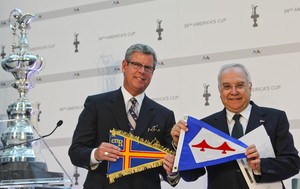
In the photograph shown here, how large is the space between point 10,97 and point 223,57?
197cm

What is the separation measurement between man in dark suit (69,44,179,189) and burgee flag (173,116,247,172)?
0.45ft

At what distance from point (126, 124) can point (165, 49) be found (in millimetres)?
1294

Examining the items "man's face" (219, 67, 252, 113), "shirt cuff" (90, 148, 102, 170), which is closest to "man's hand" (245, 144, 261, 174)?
"man's face" (219, 67, 252, 113)

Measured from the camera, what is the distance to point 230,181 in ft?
9.02

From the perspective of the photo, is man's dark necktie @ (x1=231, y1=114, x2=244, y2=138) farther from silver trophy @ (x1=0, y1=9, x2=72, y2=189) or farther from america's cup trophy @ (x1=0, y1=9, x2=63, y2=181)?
america's cup trophy @ (x1=0, y1=9, x2=63, y2=181)

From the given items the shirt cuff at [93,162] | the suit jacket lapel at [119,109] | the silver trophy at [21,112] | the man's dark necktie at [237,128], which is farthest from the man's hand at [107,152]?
the silver trophy at [21,112]

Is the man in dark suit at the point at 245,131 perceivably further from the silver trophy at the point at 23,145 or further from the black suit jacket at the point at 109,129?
the silver trophy at the point at 23,145

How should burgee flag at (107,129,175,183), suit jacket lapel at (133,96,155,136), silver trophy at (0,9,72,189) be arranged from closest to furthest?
burgee flag at (107,129,175,183), suit jacket lapel at (133,96,155,136), silver trophy at (0,9,72,189)

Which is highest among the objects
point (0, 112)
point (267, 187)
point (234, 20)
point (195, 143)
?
point (234, 20)

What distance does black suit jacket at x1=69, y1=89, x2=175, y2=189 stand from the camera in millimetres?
2949

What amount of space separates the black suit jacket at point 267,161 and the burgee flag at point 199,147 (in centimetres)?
9

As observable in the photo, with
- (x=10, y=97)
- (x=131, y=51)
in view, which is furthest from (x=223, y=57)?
(x=10, y=97)

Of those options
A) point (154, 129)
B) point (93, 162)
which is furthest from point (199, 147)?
point (93, 162)

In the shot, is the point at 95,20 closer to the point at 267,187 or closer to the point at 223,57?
the point at 223,57
